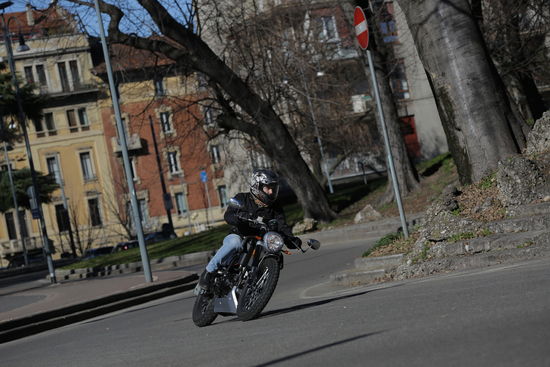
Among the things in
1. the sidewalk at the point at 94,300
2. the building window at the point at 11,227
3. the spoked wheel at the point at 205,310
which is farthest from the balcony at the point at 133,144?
the spoked wheel at the point at 205,310

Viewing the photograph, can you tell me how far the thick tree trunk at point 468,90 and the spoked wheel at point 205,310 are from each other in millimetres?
6703

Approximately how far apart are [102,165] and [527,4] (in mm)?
53202

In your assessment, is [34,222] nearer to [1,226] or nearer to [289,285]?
[1,226]

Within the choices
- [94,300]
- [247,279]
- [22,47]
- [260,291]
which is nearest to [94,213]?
[22,47]

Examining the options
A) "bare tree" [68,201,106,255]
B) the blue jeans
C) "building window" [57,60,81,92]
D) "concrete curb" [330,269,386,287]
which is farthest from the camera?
"building window" [57,60,81,92]

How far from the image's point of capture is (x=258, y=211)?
9.64 meters

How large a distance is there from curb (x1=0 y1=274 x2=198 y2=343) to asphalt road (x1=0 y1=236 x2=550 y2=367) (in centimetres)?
304

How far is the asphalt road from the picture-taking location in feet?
18.7

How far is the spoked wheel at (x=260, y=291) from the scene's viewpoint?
9273 mm

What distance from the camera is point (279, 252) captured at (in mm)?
9375

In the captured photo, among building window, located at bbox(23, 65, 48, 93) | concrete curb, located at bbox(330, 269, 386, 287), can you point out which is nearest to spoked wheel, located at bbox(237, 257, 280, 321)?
concrete curb, located at bbox(330, 269, 386, 287)

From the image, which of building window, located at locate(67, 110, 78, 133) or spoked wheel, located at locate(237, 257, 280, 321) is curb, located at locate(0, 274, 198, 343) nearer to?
spoked wheel, located at locate(237, 257, 280, 321)

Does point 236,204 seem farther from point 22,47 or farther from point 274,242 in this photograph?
point 22,47

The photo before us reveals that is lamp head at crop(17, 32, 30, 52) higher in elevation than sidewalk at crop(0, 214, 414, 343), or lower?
higher
